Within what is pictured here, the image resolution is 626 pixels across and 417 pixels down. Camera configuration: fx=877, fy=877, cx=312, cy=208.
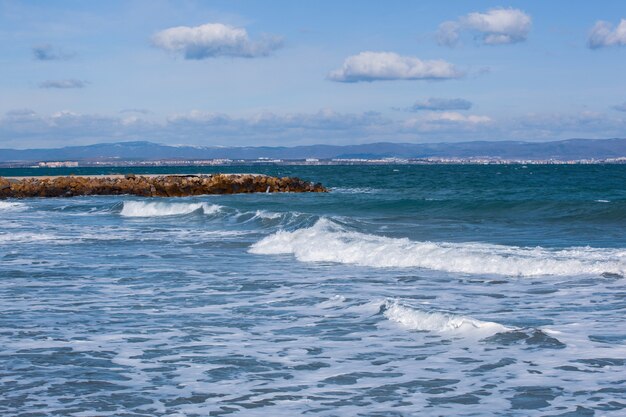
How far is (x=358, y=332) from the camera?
1065 cm

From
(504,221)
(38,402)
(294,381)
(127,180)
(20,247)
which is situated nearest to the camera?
(38,402)

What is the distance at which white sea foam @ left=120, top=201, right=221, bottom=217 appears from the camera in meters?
37.4

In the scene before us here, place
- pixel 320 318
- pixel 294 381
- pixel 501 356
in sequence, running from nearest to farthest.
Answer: pixel 294 381, pixel 501 356, pixel 320 318

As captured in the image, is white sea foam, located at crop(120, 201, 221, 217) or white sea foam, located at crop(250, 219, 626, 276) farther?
white sea foam, located at crop(120, 201, 221, 217)

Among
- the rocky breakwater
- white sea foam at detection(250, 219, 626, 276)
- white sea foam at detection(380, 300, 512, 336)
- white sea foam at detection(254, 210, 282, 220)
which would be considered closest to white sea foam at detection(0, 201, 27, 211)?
the rocky breakwater

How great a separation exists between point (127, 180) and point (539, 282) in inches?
1862

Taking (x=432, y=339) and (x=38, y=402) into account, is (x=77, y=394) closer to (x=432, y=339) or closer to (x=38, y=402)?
(x=38, y=402)

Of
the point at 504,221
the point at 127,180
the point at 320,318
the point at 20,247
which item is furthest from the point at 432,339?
the point at 127,180

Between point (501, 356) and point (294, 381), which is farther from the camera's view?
point (501, 356)

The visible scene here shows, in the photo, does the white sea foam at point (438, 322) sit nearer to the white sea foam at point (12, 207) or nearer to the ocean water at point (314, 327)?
the ocean water at point (314, 327)

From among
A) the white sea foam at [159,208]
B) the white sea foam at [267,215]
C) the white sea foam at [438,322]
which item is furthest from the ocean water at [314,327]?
the white sea foam at [159,208]

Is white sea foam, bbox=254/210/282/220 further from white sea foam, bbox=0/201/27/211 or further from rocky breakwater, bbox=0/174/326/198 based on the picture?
rocky breakwater, bbox=0/174/326/198

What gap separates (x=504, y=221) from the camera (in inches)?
1212

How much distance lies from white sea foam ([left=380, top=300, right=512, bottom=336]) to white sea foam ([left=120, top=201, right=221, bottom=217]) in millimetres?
25405
